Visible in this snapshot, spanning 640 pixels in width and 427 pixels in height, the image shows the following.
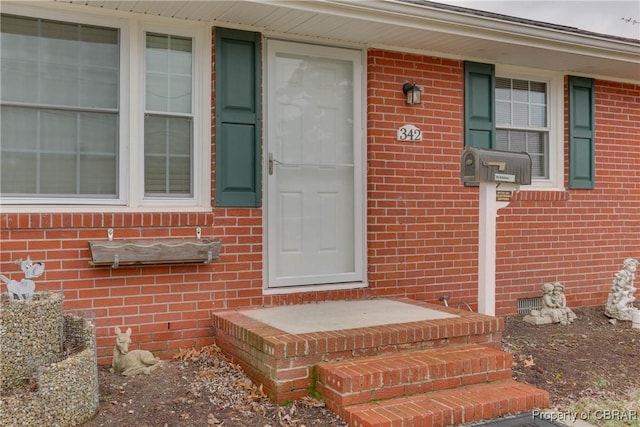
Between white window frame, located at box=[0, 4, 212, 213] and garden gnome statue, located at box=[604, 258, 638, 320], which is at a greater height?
white window frame, located at box=[0, 4, 212, 213]

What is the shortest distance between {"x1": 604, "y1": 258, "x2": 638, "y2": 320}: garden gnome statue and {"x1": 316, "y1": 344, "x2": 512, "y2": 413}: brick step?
3.14 meters

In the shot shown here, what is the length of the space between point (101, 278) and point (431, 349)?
2.63m

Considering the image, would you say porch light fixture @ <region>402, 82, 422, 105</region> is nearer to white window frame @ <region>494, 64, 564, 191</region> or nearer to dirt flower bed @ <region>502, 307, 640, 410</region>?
white window frame @ <region>494, 64, 564, 191</region>

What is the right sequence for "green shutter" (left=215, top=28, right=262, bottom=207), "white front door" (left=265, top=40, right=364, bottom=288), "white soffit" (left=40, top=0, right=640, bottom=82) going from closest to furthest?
"white soffit" (left=40, top=0, right=640, bottom=82) < "green shutter" (left=215, top=28, right=262, bottom=207) < "white front door" (left=265, top=40, right=364, bottom=288)

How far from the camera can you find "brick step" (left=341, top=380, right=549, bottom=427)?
133 inches

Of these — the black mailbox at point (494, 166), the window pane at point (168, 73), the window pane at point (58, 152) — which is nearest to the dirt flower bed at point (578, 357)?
the black mailbox at point (494, 166)

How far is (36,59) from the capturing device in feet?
14.5

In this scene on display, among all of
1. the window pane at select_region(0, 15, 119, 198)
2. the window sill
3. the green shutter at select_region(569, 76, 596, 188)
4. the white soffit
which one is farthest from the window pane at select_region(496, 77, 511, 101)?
the window pane at select_region(0, 15, 119, 198)

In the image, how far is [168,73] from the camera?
15.9 ft

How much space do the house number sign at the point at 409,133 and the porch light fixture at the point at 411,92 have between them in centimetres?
26

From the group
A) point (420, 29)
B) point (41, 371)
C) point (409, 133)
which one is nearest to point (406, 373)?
point (41, 371)

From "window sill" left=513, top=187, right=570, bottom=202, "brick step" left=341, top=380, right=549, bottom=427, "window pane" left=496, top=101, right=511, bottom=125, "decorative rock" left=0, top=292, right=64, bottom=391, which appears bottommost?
"brick step" left=341, top=380, right=549, bottom=427

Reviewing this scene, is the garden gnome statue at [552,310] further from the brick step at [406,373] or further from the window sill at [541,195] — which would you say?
the brick step at [406,373]

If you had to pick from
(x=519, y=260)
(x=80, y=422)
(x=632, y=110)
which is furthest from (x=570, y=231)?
(x=80, y=422)
